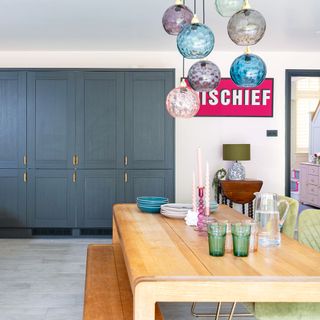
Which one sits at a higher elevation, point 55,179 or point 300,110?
point 300,110

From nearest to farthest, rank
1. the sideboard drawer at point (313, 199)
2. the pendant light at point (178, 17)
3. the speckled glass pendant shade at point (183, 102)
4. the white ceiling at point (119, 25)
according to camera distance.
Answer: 1. the pendant light at point (178, 17)
2. the speckled glass pendant shade at point (183, 102)
3. the white ceiling at point (119, 25)
4. the sideboard drawer at point (313, 199)

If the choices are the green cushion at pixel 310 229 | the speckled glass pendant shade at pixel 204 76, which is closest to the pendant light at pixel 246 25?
the speckled glass pendant shade at pixel 204 76

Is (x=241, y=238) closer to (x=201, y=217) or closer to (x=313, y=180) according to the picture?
(x=201, y=217)

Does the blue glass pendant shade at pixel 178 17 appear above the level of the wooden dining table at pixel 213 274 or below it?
above

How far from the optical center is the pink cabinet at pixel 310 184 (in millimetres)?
8312

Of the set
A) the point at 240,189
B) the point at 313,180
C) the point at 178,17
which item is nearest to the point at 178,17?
the point at 178,17

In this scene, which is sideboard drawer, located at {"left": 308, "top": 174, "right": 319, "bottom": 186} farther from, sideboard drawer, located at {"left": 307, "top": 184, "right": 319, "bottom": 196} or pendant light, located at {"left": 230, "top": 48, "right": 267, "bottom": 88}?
pendant light, located at {"left": 230, "top": 48, "right": 267, "bottom": 88}

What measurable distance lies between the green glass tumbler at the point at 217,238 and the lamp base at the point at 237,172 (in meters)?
3.99

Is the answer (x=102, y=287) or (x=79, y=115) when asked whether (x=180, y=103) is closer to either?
(x=102, y=287)

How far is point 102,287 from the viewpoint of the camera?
2.48m

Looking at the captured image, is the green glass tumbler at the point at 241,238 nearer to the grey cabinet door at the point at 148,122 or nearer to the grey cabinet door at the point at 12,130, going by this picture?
the grey cabinet door at the point at 148,122

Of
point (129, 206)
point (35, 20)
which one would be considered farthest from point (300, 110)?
point (129, 206)

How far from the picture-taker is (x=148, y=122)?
567 cm

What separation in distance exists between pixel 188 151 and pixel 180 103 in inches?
135
